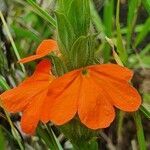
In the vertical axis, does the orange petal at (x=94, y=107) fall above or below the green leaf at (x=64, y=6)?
below

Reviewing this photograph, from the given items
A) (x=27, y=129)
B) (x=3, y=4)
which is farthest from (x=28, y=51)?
(x=27, y=129)

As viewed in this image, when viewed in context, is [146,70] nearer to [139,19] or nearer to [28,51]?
[139,19]

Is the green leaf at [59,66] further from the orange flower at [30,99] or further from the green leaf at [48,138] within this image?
the green leaf at [48,138]

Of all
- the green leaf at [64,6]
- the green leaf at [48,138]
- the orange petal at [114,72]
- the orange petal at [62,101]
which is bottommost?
the green leaf at [48,138]

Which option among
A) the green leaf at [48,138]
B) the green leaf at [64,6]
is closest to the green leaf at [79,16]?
the green leaf at [64,6]

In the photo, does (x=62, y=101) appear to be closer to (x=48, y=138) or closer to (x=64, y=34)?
(x=64, y=34)

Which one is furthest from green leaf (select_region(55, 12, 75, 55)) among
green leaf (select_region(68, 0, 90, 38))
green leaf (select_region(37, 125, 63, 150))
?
green leaf (select_region(37, 125, 63, 150))

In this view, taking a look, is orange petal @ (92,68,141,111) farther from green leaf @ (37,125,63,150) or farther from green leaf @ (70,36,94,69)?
green leaf @ (37,125,63,150)
